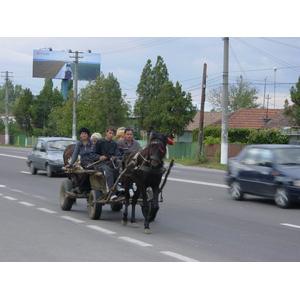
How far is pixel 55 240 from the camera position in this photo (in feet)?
32.7

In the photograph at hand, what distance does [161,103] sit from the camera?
5941 centimetres

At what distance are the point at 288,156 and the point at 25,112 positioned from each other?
82.0m

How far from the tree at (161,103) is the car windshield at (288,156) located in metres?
41.3

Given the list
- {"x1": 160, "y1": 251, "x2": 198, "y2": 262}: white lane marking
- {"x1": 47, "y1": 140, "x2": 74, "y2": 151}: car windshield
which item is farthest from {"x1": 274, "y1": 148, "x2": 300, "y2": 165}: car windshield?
{"x1": 47, "y1": 140, "x2": 74, "y2": 151}: car windshield

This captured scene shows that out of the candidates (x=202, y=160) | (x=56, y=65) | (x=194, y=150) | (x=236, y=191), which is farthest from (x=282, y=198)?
(x=56, y=65)

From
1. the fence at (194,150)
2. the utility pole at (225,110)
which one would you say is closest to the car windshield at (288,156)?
the utility pole at (225,110)

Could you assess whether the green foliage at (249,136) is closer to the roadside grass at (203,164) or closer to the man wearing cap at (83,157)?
the roadside grass at (203,164)

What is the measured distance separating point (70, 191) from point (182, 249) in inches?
198

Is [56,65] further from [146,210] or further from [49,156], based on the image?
[146,210]

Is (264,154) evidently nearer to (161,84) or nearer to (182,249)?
(182,249)

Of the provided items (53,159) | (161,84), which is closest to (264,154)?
(53,159)

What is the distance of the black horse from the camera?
10461 mm

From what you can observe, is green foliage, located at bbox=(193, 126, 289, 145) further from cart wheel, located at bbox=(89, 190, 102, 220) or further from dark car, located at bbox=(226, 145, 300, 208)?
cart wheel, located at bbox=(89, 190, 102, 220)

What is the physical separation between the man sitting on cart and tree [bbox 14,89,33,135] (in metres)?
83.0
